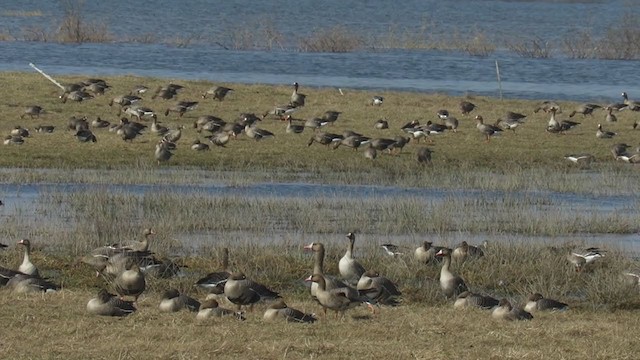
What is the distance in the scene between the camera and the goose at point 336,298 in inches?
542

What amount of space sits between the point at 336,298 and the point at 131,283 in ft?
7.28

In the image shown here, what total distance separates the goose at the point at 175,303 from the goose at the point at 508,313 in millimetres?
3113

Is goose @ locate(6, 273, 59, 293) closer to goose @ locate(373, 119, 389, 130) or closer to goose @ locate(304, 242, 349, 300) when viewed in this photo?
goose @ locate(304, 242, 349, 300)

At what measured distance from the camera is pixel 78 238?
707 inches

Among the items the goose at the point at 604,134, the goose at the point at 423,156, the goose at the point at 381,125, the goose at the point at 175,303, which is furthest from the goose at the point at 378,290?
the goose at the point at 604,134

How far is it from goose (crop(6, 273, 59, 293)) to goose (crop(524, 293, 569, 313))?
17.0ft

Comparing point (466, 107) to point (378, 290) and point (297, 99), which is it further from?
point (378, 290)

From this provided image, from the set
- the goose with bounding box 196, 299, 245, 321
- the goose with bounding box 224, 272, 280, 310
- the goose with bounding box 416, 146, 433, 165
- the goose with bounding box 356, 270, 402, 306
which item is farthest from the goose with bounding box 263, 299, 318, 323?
the goose with bounding box 416, 146, 433, 165

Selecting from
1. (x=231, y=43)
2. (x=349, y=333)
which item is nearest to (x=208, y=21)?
(x=231, y=43)

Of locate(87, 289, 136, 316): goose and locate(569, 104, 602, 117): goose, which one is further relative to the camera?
locate(569, 104, 602, 117): goose

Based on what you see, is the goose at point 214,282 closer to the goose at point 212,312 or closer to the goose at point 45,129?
the goose at point 212,312

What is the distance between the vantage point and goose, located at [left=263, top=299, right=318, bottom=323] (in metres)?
13.1

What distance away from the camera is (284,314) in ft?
43.0

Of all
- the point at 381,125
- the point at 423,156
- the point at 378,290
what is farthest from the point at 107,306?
the point at 381,125
